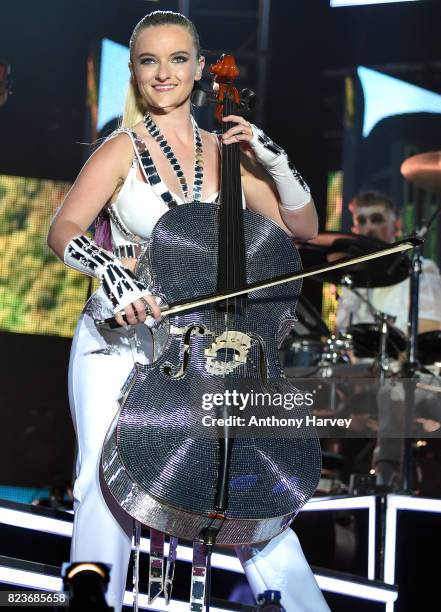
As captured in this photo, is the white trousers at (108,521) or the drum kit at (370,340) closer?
the white trousers at (108,521)

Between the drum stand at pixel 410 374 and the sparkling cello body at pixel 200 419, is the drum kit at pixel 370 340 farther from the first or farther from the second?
the sparkling cello body at pixel 200 419

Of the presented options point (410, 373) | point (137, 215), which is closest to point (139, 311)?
point (137, 215)

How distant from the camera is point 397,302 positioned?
555 centimetres

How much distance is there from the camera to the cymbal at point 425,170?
5.00 metres

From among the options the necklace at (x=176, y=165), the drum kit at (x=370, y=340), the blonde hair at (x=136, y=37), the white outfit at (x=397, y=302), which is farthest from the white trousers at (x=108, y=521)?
the white outfit at (x=397, y=302)

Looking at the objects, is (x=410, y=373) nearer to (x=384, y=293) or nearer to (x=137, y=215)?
(x=384, y=293)

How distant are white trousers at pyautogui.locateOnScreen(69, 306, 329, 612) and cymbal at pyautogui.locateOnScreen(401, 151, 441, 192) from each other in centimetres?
332

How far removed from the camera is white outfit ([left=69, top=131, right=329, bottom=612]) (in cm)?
189

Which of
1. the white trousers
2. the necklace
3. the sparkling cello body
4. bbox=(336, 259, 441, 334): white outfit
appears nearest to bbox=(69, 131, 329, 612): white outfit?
the white trousers

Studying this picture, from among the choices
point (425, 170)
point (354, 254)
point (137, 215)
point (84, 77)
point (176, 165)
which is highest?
point (84, 77)

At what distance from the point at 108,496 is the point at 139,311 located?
0.37m

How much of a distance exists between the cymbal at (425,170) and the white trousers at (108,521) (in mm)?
3320

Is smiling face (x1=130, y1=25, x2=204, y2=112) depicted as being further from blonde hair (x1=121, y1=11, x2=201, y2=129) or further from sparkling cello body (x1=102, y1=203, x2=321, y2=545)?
sparkling cello body (x1=102, y1=203, x2=321, y2=545)

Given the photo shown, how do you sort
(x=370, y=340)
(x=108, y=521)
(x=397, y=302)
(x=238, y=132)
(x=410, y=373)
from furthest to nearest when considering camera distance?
(x=397, y=302)
(x=370, y=340)
(x=410, y=373)
(x=238, y=132)
(x=108, y=521)
